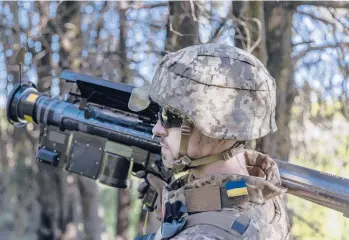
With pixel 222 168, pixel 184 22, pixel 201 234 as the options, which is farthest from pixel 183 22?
pixel 201 234

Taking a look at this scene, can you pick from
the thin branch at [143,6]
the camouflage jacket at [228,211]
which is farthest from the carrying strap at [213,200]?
the thin branch at [143,6]

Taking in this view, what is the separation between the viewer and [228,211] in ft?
5.33

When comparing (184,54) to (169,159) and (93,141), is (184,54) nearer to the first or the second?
(169,159)

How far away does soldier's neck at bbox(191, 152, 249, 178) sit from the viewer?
178cm

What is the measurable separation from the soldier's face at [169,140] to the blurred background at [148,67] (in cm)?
240

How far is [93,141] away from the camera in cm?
306

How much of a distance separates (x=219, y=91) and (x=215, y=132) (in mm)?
139

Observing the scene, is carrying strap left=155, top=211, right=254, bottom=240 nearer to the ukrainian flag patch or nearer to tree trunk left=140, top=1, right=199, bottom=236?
the ukrainian flag patch

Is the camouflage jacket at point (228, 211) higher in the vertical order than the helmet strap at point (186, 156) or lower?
lower

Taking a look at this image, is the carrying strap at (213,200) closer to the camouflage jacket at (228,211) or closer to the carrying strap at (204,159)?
the camouflage jacket at (228,211)

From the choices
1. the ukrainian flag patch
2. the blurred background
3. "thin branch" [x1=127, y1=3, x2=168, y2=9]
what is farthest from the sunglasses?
"thin branch" [x1=127, y1=3, x2=168, y2=9]

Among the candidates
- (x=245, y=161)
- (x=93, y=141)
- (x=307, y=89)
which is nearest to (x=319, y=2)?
(x=307, y=89)

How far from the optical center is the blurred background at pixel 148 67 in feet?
14.9

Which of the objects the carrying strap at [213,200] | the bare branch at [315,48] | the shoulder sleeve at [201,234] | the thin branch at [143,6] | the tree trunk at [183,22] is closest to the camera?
→ the shoulder sleeve at [201,234]
